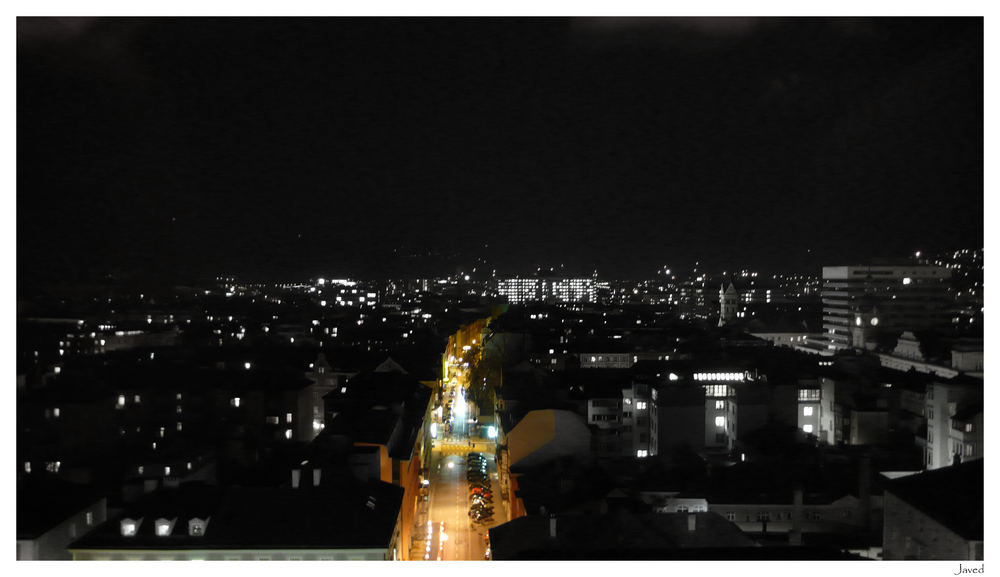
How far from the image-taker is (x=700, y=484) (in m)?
5.62

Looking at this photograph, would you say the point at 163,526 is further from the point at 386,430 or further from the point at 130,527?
the point at 386,430

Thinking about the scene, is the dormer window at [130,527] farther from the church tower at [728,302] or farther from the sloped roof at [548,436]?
the church tower at [728,302]

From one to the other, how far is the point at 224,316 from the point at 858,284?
15.0 meters

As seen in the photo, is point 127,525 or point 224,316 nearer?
point 127,525

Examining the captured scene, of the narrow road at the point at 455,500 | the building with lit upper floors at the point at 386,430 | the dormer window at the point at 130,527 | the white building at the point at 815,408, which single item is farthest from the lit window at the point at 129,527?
the white building at the point at 815,408

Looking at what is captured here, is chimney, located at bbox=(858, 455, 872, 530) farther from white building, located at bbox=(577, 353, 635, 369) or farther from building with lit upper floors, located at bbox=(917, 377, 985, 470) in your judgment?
white building, located at bbox=(577, 353, 635, 369)

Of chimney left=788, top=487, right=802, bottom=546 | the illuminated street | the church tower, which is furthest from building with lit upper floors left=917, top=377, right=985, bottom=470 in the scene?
the church tower

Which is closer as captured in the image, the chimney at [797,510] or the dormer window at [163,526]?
the dormer window at [163,526]

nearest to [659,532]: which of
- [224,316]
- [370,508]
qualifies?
[370,508]

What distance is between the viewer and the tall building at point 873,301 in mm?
16062

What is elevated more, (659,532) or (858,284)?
(858,284)

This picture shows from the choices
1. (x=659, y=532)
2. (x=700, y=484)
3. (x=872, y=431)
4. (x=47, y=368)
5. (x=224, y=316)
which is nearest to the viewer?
(x=659, y=532)

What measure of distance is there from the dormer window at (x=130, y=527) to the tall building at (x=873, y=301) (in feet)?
50.6
